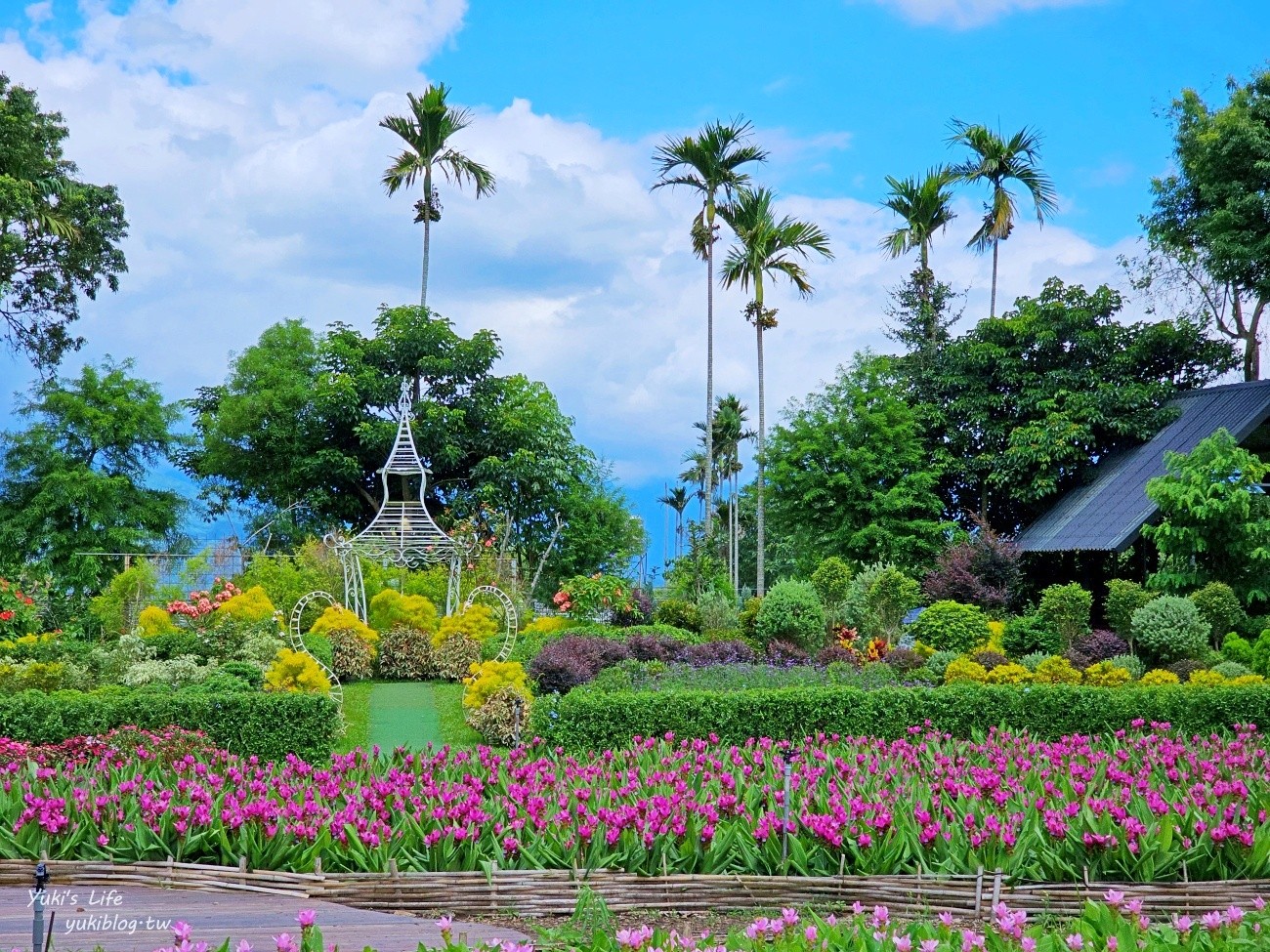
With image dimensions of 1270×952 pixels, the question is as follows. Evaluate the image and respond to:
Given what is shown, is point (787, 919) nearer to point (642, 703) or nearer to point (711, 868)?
point (711, 868)

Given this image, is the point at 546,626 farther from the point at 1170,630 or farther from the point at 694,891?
the point at 694,891

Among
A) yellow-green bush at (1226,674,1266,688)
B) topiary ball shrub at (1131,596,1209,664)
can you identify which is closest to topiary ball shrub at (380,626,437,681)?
topiary ball shrub at (1131,596,1209,664)

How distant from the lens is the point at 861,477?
23234 mm

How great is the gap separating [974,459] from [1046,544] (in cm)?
311

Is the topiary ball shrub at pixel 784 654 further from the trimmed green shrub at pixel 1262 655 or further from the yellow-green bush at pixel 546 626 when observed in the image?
the trimmed green shrub at pixel 1262 655

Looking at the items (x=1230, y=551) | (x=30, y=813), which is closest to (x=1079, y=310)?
(x=1230, y=551)

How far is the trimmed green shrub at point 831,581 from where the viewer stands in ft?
54.8

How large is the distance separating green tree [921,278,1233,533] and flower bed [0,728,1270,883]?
16.3m

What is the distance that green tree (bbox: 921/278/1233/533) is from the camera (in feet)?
70.8

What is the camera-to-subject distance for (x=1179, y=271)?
2541 centimetres

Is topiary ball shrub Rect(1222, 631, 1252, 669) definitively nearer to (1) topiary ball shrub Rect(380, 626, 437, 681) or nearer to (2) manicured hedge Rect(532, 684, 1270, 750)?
(2) manicured hedge Rect(532, 684, 1270, 750)

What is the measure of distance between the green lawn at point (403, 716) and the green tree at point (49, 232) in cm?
1317

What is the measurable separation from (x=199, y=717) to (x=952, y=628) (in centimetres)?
930

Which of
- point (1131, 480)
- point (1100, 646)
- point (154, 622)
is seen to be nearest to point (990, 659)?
point (1100, 646)
